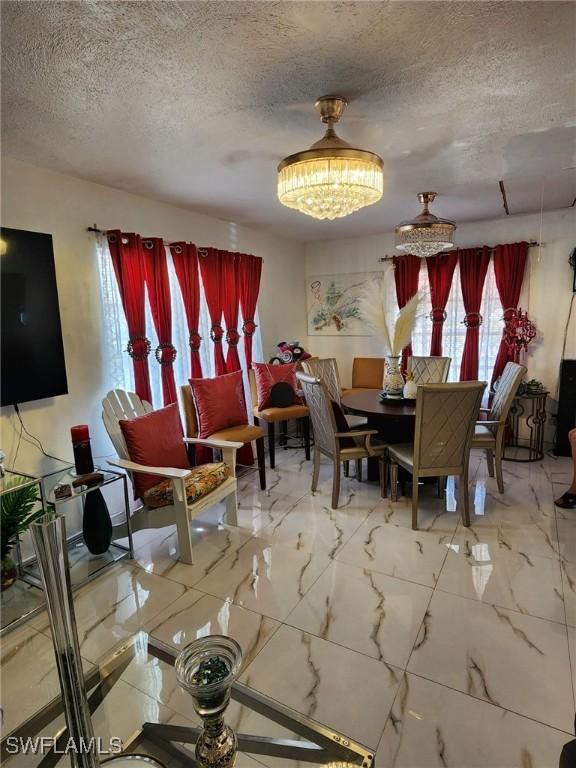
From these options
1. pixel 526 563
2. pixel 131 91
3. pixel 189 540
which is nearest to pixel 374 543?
pixel 526 563

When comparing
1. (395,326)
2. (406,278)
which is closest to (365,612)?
(395,326)

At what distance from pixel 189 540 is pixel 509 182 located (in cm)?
341

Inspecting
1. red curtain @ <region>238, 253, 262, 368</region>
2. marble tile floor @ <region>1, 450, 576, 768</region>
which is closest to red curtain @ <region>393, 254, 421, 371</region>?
red curtain @ <region>238, 253, 262, 368</region>

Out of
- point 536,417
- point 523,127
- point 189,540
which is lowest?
point 189,540

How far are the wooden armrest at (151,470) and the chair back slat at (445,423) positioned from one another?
5.09 ft

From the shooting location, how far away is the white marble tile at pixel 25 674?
5.52 feet

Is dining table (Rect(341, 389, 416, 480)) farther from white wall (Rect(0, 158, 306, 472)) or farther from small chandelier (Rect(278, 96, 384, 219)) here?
white wall (Rect(0, 158, 306, 472))

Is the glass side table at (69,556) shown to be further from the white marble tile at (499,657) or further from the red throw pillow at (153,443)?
the white marble tile at (499,657)

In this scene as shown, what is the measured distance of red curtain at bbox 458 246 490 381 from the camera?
4543mm

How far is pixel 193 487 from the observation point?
2666 mm

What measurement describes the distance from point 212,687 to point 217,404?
268 cm

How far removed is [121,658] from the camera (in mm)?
1528

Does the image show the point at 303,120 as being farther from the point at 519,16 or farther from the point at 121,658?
the point at 121,658

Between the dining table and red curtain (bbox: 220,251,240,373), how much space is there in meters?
1.26
